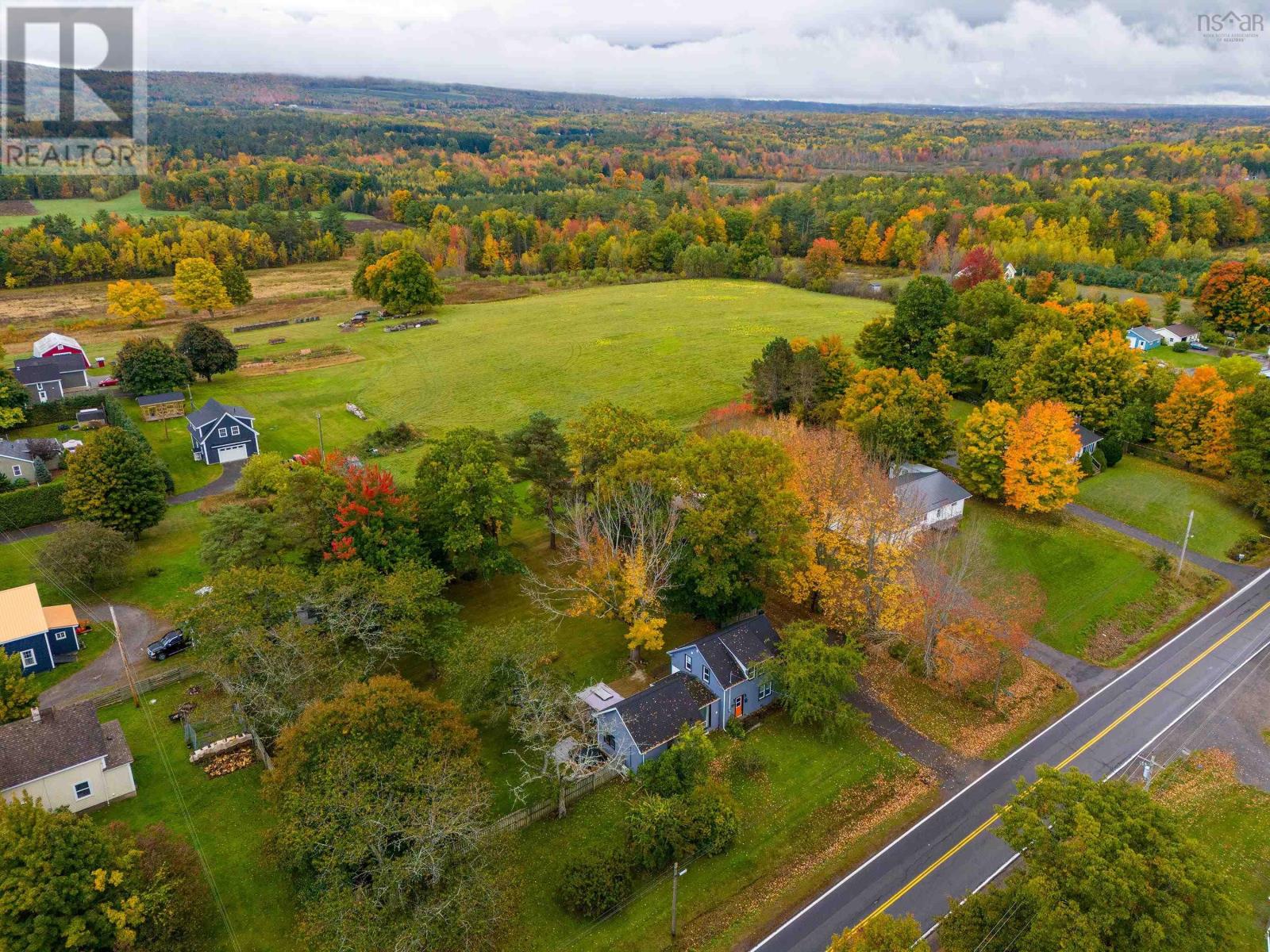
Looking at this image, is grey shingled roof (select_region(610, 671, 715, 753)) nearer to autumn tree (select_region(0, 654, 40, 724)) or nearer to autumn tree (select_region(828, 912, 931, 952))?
autumn tree (select_region(828, 912, 931, 952))

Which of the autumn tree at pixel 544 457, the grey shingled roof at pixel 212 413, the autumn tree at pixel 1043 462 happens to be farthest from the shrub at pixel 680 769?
the grey shingled roof at pixel 212 413

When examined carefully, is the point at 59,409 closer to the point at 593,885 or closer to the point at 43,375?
the point at 43,375

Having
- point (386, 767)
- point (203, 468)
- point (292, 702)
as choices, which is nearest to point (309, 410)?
point (203, 468)

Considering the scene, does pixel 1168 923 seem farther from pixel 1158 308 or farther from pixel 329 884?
pixel 1158 308

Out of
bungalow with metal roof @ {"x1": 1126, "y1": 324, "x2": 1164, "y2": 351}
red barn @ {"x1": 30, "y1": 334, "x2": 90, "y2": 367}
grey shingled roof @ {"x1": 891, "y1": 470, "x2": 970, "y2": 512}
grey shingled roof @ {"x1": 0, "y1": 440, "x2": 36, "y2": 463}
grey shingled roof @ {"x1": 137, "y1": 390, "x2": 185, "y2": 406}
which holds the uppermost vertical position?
bungalow with metal roof @ {"x1": 1126, "y1": 324, "x2": 1164, "y2": 351}

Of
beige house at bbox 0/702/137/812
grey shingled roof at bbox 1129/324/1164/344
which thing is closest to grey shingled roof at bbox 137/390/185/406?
beige house at bbox 0/702/137/812
